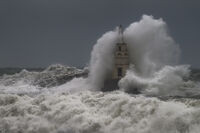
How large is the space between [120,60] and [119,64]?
280 millimetres

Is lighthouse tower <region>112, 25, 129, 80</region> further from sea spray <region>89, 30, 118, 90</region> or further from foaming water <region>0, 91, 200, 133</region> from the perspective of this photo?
foaming water <region>0, 91, 200, 133</region>

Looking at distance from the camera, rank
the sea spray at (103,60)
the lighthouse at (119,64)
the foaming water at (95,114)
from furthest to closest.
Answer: the sea spray at (103,60)
the lighthouse at (119,64)
the foaming water at (95,114)

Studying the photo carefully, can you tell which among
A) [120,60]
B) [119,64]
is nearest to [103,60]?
[120,60]

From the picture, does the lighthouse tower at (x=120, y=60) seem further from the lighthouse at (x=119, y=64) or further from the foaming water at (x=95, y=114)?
the foaming water at (x=95, y=114)

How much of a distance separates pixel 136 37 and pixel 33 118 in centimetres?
689

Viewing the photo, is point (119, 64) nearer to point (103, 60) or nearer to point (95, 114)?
point (103, 60)

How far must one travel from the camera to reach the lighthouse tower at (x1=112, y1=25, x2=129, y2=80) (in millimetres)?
17255

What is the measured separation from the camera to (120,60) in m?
17.6

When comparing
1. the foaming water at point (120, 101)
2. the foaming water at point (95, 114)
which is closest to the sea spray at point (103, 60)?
the foaming water at point (120, 101)

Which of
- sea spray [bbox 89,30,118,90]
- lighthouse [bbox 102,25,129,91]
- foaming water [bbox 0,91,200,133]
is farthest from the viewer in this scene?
sea spray [bbox 89,30,118,90]

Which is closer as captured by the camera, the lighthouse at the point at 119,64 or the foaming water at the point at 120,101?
the foaming water at the point at 120,101

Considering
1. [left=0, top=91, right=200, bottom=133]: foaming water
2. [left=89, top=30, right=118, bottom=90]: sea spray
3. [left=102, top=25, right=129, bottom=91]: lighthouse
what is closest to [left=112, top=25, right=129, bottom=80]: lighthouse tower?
[left=102, top=25, right=129, bottom=91]: lighthouse

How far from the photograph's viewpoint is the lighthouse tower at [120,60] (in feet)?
56.6

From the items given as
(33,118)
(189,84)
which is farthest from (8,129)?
(189,84)
